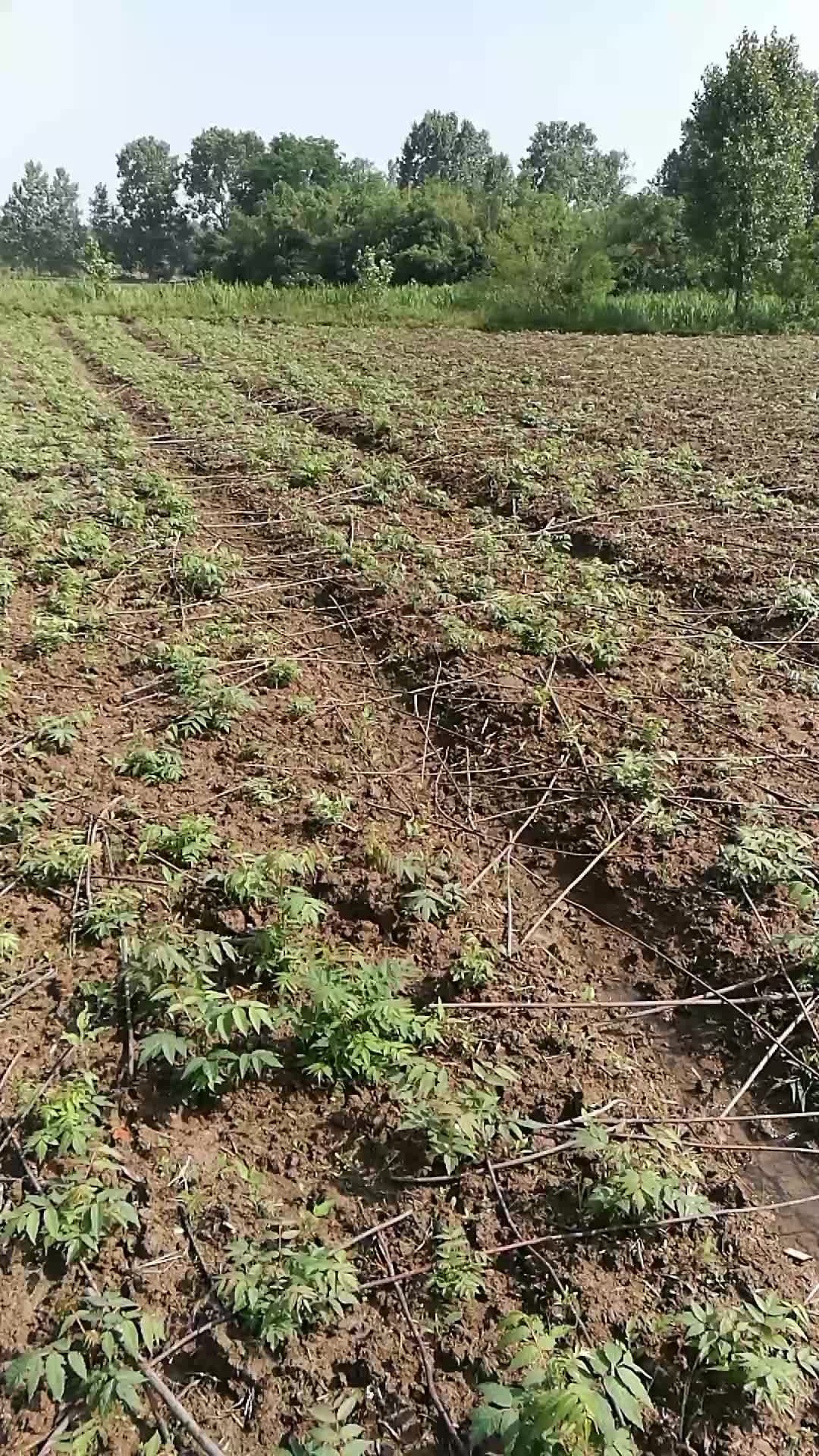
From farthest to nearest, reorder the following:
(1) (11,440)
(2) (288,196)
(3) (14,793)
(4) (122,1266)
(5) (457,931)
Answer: (2) (288,196), (1) (11,440), (3) (14,793), (5) (457,931), (4) (122,1266)

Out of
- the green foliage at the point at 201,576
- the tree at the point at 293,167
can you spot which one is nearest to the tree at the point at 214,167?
the tree at the point at 293,167

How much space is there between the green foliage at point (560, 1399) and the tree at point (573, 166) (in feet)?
157

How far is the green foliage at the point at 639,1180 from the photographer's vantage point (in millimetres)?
2322

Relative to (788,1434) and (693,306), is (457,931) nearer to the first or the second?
(788,1434)

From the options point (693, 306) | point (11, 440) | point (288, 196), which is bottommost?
point (11, 440)

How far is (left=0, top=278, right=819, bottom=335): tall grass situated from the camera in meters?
22.4

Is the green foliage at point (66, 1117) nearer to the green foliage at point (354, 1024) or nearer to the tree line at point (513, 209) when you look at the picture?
the green foliage at point (354, 1024)

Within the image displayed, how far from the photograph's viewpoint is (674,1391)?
6.54 ft

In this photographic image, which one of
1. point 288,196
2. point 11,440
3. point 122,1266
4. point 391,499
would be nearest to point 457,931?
point 122,1266

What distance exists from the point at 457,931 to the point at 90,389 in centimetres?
1262

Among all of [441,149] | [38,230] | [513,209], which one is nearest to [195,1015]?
[513,209]

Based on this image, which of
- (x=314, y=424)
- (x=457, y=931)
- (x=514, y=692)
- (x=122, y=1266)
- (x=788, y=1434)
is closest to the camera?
(x=788, y=1434)

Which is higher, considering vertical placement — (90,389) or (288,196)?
(288,196)

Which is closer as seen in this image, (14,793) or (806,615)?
(14,793)
